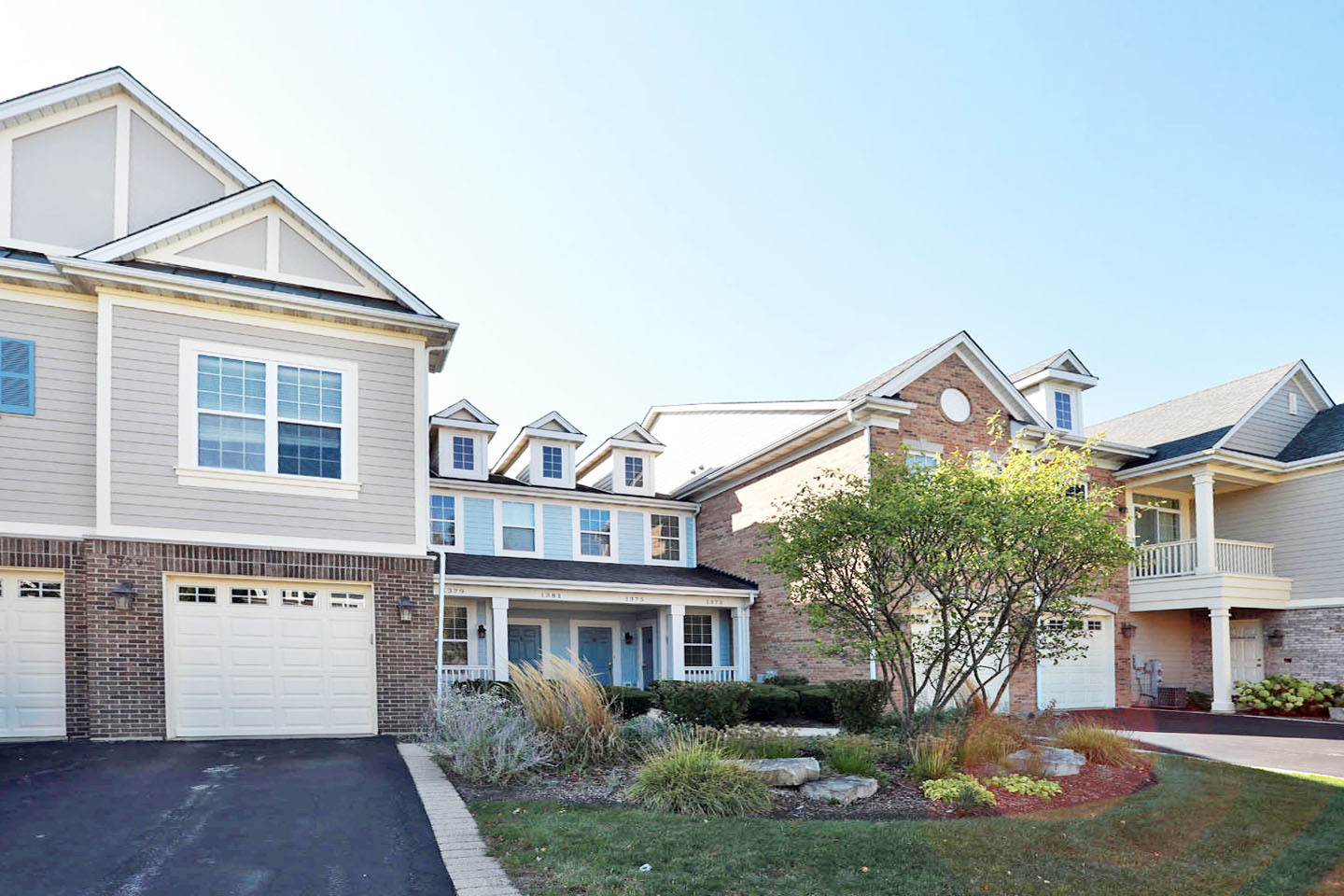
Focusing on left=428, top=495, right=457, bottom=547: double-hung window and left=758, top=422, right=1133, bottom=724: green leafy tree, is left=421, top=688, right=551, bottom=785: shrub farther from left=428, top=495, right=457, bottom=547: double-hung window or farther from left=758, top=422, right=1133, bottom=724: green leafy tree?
left=428, top=495, right=457, bottom=547: double-hung window

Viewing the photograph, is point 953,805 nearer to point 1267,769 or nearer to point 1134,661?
point 1267,769

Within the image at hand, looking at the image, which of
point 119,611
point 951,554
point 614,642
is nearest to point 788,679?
point 614,642

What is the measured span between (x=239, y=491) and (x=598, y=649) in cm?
1114

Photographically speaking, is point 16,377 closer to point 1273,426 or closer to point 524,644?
point 524,644

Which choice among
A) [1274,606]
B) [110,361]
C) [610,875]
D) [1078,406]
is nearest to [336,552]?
[110,361]

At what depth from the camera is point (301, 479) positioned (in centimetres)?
1249

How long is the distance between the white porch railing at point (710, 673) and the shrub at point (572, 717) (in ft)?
32.5

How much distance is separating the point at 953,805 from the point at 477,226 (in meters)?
11.9

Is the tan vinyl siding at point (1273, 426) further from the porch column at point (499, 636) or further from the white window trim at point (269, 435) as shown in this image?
the white window trim at point (269, 435)

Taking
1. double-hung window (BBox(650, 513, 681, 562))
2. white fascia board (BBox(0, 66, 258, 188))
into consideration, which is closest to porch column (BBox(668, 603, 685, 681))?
double-hung window (BBox(650, 513, 681, 562))

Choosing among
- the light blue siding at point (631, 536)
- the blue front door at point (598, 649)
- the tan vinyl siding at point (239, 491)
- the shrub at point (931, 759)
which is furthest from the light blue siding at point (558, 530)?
the shrub at point (931, 759)

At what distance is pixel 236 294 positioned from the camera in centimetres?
1224

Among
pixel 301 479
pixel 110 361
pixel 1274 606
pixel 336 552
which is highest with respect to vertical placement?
pixel 110 361

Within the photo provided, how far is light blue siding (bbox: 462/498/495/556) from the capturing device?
65.0 feet
